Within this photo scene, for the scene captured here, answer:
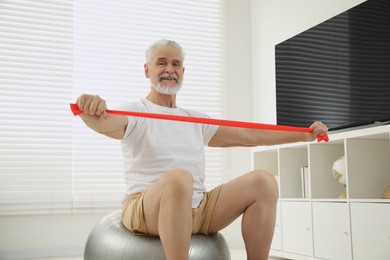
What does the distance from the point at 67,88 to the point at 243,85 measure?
5.27 ft

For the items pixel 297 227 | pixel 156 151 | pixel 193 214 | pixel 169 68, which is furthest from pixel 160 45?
pixel 297 227

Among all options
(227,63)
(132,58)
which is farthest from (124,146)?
(227,63)

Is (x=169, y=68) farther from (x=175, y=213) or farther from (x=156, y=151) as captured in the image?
(x=175, y=213)

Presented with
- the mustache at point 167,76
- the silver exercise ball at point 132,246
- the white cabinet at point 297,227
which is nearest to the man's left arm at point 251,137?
the mustache at point 167,76

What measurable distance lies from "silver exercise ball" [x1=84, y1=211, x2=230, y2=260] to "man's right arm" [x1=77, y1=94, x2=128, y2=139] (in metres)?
0.38

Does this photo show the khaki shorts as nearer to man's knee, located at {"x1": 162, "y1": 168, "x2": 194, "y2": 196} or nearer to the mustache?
man's knee, located at {"x1": 162, "y1": 168, "x2": 194, "y2": 196}

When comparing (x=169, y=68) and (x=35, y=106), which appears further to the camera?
(x=35, y=106)

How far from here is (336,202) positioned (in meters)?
2.74

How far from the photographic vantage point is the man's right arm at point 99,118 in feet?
5.01

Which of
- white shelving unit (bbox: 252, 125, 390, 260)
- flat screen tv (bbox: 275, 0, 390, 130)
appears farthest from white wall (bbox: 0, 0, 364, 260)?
white shelving unit (bbox: 252, 125, 390, 260)

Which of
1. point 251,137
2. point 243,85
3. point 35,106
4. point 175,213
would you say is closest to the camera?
point 175,213

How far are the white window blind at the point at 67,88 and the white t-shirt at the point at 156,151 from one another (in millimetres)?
1792

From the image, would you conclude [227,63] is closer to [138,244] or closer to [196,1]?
[196,1]

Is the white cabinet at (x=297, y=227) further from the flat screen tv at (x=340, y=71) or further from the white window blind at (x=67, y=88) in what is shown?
the white window blind at (x=67, y=88)
